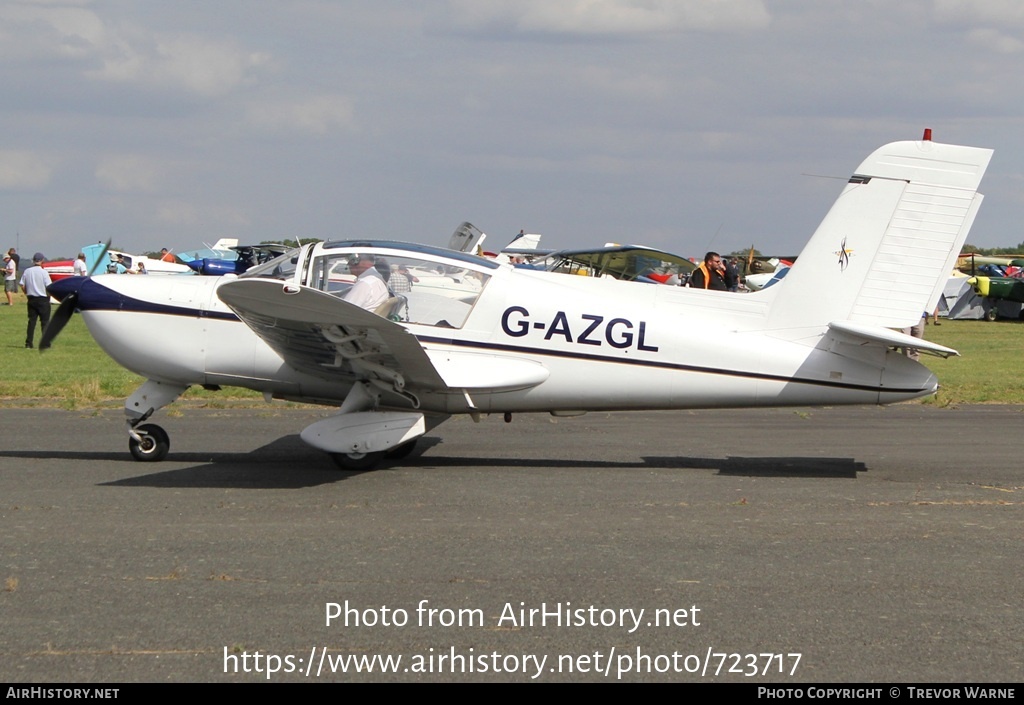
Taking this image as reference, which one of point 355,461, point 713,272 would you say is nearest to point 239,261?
point 713,272

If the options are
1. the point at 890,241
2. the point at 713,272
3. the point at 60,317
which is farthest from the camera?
the point at 713,272

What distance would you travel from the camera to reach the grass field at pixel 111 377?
14.0 metres

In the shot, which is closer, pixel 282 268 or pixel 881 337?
pixel 881 337

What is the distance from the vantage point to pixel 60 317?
9422 mm

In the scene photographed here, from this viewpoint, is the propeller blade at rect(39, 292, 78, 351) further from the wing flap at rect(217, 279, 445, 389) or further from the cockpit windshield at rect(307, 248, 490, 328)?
the cockpit windshield at rect(307, 248, 490, 328)

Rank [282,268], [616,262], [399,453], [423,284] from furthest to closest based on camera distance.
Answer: [616,262] → [399,453] → [282,268] → [423,284]

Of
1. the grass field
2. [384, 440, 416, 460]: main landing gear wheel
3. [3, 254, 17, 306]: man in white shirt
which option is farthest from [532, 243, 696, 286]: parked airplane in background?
[384, 440, 416, 460]: main landing gear wheel

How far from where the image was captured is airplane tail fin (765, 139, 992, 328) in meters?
8.43

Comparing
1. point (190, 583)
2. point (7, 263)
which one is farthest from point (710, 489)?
point (7, 263)

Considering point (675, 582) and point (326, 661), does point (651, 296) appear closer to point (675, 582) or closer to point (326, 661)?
point (675, 582)

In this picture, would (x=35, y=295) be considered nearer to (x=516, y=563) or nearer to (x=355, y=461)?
(x=355, y=461)

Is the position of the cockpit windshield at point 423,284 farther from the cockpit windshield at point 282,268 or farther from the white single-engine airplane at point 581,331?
the cockpit windshield at point 282,268

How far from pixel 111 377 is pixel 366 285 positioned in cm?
921

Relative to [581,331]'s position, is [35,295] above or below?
below
